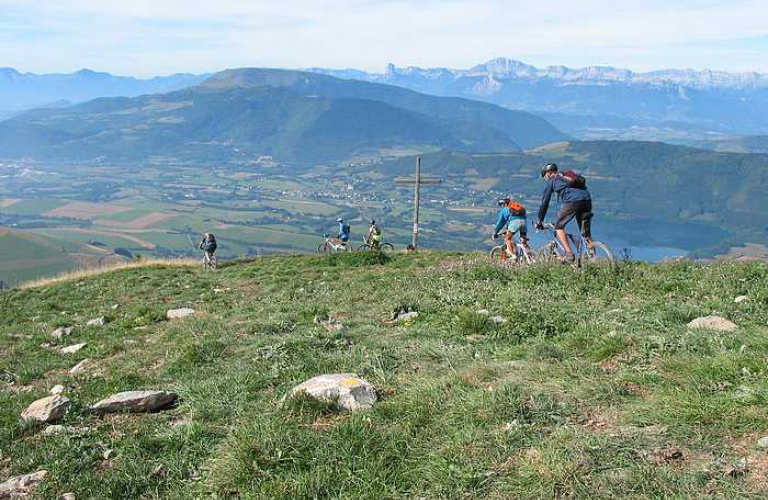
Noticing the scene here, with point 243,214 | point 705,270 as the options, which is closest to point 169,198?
point 243,214

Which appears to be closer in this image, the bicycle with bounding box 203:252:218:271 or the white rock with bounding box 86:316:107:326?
the white rock with bounding box 86:316:107:326

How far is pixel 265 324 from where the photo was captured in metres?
10.4

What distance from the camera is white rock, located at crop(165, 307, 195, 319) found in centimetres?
1310

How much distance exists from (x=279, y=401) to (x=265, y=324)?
14.0ft

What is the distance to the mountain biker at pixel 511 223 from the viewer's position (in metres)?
16.8

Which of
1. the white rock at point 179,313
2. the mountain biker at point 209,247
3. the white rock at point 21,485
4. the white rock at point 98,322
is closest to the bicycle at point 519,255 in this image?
the white rock at point 179,313

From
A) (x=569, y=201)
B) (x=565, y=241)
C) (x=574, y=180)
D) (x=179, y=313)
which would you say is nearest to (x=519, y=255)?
(x=565, y=241)

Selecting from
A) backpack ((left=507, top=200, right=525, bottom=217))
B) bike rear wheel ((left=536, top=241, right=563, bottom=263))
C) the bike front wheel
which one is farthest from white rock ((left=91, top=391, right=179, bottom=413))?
backpack ((left=507, top=200, right=525, bottom=217))

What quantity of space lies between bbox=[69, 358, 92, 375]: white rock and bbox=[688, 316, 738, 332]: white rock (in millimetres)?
8994

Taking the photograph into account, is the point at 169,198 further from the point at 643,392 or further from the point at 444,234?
the point at 643,392

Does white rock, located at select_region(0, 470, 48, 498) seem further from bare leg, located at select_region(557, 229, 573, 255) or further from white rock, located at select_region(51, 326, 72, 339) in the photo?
bare leg, located at select_region(557, 229, 573, 255)

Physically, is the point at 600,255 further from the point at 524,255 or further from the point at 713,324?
the point at 713,324

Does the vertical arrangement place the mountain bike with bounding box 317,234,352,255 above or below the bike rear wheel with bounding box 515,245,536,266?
below

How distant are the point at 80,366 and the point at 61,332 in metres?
3.46
